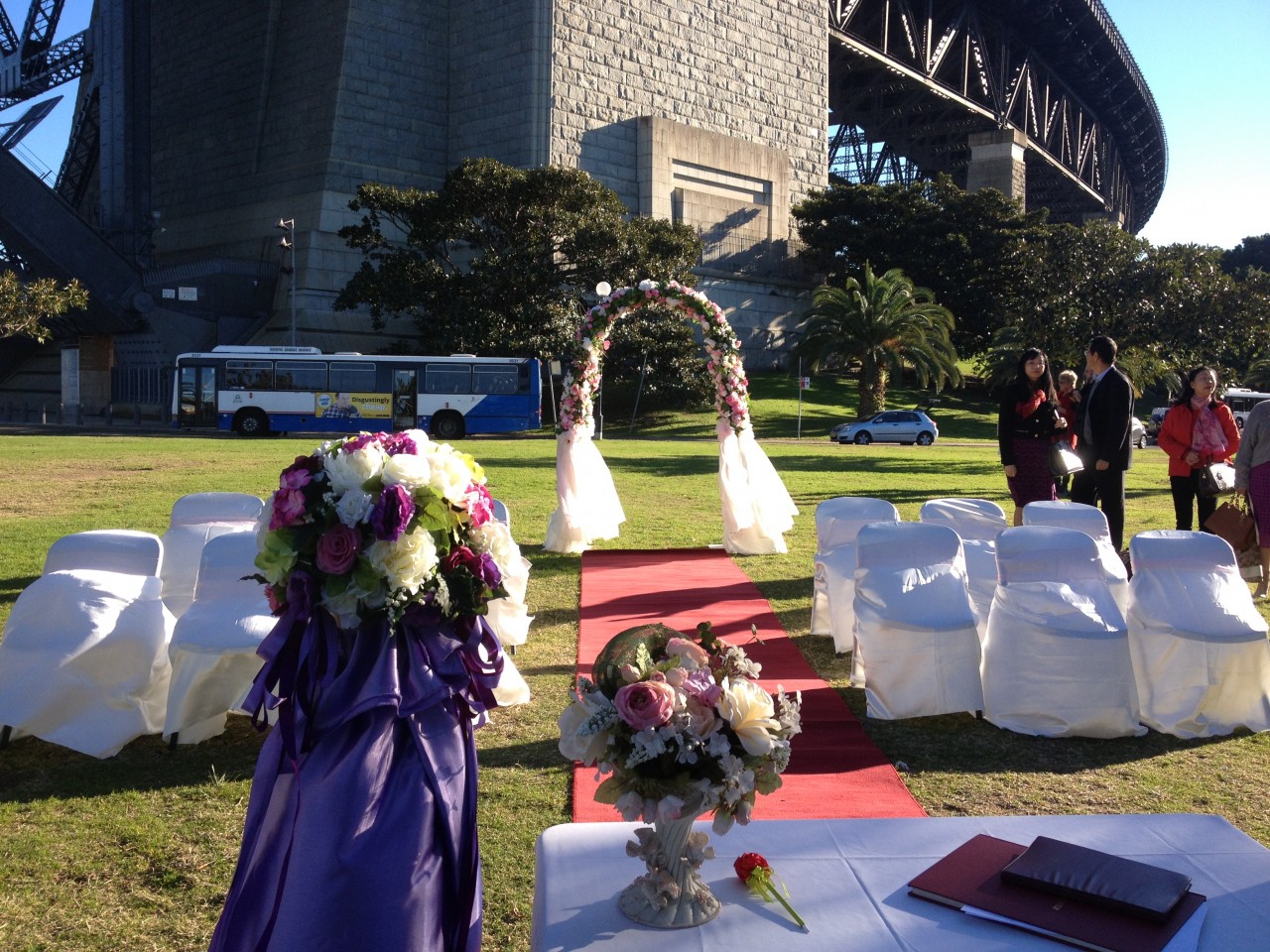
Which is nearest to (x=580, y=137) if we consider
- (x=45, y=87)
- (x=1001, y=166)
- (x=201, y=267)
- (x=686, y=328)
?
(x=686, y=328)

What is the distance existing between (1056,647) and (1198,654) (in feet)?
2.53

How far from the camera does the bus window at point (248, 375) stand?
30078mm

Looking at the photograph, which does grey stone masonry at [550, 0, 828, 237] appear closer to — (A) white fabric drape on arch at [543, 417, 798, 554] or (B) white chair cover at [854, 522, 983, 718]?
(A) white fabric drape on arch at [543, 417, 798, 554]

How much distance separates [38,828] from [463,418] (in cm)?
2744

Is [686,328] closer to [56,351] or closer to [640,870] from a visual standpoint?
[56,351]

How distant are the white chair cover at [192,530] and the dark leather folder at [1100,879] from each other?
5057 millimetres

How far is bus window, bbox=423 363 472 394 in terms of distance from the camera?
31.0 m

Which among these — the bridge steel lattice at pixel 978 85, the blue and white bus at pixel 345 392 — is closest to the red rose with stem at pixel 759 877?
the blue and white bus at pixel 345 392

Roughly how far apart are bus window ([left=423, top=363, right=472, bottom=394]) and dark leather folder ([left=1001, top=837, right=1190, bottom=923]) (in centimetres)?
2946

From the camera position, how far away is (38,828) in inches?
172

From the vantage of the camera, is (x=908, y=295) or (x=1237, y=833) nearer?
(x=1237, y=833)

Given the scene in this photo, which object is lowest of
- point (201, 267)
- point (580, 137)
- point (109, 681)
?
point (109, 681)

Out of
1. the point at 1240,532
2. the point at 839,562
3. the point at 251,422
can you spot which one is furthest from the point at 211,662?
the point at 251,422

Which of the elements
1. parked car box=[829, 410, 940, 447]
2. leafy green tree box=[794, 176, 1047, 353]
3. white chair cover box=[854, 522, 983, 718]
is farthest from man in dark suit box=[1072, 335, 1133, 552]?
leafy green tree box=[794, 176, 1047, 353]
